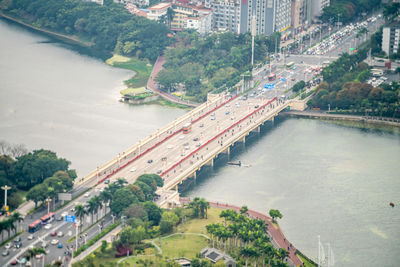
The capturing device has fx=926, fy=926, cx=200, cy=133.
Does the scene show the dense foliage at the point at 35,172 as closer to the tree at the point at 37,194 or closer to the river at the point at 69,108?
the tree at the point at 37,194

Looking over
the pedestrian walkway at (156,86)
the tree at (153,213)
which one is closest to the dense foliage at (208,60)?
the pedestrian walkway at (156,86)

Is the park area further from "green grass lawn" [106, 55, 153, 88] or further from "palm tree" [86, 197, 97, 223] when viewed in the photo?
"green grass lawn" [106, 55, 153, 88]

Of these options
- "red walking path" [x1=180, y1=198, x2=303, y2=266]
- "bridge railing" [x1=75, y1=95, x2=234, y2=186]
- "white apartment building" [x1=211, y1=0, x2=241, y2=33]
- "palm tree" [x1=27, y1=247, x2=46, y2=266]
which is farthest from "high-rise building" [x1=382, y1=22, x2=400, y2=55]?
"palm tree" [x1=27, y1=247, x2=46, y2=266]

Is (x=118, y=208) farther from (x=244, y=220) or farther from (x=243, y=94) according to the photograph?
→ (x=243, y=94)

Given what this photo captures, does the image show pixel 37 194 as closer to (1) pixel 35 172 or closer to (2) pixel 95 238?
(1) pixel 35 172

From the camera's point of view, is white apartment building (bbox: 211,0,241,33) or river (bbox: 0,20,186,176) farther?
white apartment building (bbox: 211,0,241,33)
